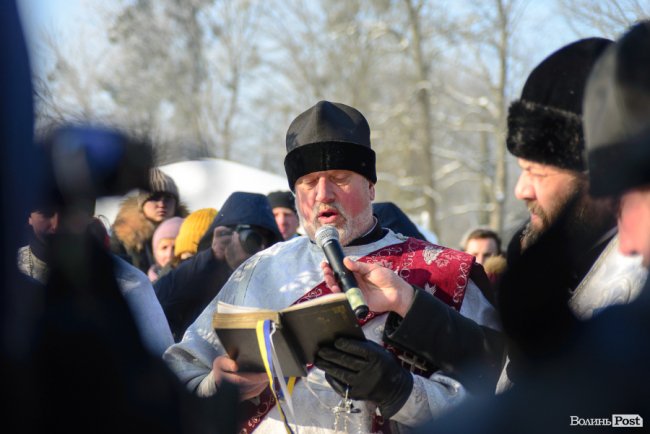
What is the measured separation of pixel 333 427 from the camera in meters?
3.18

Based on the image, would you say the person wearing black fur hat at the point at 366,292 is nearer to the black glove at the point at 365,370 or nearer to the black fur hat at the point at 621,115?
the black glove at the point at 365,370

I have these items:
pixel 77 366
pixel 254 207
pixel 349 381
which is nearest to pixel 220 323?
pixel 349 381

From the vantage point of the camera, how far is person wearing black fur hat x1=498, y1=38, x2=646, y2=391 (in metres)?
2.06

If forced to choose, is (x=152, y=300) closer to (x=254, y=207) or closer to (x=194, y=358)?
(x=194, y=358)

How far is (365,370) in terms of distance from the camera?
277 centimetres

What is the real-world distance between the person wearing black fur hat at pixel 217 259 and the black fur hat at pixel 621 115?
3.15 meters

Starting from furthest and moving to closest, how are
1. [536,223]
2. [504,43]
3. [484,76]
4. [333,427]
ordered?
[484,76], [504,43], [333,427], [536,223]

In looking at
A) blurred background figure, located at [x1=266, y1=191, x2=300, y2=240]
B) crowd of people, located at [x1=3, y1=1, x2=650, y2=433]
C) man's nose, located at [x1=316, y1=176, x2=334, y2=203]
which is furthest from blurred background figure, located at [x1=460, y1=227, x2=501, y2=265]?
man's nose, located at [x1=316, y1=176, x2=334, y2=203]

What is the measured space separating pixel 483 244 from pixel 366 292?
413cm

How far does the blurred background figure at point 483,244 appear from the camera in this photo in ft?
22.9

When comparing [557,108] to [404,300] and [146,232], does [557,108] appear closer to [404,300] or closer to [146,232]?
[404,300]

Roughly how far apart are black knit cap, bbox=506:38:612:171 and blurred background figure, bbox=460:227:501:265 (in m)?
4.51

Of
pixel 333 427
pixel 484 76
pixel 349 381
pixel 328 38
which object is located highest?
pixel 328 38

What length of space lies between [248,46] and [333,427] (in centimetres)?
2224
